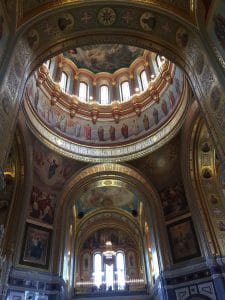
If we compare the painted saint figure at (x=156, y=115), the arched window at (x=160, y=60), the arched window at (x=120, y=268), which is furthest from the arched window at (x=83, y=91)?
the arched window at (x=120, y=268)

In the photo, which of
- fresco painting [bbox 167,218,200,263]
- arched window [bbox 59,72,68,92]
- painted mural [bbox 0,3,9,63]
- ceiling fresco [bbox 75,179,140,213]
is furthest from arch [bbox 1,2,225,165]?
ceiling fresco [bbox 75,179,140,213]

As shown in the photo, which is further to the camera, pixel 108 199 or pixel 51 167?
pixel 108 199

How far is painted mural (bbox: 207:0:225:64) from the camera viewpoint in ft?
27.0

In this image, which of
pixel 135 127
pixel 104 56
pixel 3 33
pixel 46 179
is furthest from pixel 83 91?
pixel 3 33

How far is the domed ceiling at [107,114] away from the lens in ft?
56.1

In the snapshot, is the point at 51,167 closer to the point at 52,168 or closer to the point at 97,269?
the point at 52,168

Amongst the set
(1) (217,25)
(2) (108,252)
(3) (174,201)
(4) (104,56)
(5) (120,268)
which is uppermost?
(4) (104,56)

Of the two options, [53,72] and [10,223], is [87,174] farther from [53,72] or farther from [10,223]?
[53,72]

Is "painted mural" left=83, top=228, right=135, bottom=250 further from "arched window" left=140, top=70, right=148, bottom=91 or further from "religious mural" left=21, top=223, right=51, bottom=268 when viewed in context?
"arched window" left=140, top=70, right=148, bottom=91

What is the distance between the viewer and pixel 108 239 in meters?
24.0

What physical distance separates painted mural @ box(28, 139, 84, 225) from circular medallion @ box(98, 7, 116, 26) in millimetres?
8011

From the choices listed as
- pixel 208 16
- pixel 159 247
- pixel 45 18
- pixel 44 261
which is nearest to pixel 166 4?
pixel 208 16

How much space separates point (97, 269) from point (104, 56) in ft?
54.6

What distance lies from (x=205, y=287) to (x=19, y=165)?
11.4m
